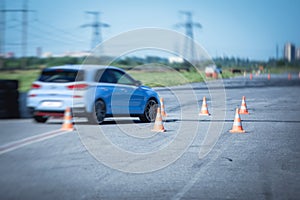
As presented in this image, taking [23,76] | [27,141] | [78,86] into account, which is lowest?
[27,141]

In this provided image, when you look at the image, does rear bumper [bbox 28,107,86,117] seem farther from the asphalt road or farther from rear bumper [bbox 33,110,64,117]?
the asphalt road

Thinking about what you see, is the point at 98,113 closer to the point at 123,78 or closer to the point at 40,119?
the point at 123,78

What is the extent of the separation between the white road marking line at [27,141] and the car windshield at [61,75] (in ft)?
4.29

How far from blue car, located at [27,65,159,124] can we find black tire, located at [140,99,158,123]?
1.38 ft

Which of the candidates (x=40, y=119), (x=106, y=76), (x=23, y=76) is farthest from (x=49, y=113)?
(x=23, y=76)

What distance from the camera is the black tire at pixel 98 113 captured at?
11.2 meters

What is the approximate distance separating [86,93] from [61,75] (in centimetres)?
98

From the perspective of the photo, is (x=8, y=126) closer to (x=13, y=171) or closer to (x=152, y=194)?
(x=13, y=171)

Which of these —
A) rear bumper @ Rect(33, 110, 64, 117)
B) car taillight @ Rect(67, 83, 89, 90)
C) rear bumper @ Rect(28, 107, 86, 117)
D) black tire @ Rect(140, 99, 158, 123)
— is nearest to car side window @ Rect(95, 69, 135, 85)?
car taillight @ Rect(67, 83, 89, 90)

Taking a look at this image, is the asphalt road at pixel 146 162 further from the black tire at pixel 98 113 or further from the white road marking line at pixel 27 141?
the black tire at pixel 98 113

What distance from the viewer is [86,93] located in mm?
10945

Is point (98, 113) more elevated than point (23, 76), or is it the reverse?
point (23, 76)

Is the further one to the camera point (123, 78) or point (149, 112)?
point (149, 112)

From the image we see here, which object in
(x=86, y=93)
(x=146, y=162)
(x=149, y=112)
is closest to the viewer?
(x=146, y=162)
